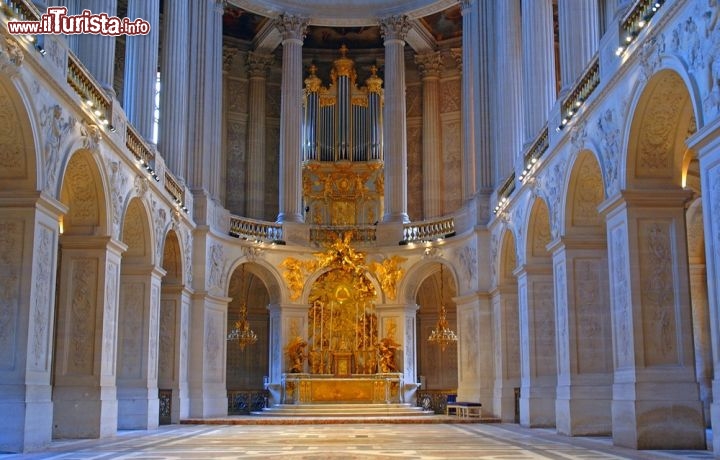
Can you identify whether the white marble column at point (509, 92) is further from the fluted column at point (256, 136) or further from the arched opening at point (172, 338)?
the fluted column at point (256, 136)

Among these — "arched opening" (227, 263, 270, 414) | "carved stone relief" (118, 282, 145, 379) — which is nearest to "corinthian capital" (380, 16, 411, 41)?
"arched opening" (227, 263, 270, 414)

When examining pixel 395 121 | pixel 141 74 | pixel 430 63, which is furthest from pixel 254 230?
pixel 430 63

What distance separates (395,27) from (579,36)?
14580 mm

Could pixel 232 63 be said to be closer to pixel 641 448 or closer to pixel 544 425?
pixel 544 425

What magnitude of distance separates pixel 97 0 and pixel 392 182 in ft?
49.2

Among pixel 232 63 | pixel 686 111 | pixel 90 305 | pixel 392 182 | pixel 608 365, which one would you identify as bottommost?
pixel 608 365

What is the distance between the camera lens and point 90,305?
18875 mm

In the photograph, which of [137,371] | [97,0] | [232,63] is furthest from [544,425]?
[232,63]

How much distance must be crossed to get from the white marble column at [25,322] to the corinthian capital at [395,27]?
20318mm

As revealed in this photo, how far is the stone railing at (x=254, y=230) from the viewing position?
31078 mm

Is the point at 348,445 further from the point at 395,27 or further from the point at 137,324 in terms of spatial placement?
the point at 395,27

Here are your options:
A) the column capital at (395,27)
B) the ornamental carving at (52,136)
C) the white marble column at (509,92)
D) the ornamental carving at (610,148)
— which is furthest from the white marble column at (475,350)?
the ornamental carving at (52,136)

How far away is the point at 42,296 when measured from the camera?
1547 centimetres

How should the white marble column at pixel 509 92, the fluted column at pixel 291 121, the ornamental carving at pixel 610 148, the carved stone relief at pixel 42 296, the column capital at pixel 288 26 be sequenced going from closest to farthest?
the carved stone relief at pixel 42 296
the ornamental carving at pixel 610 148
the white marble column at pixel 509 92
the fluted column at pixel 291 121
the column capital at pixel 288 26
